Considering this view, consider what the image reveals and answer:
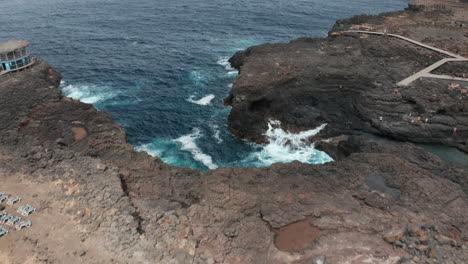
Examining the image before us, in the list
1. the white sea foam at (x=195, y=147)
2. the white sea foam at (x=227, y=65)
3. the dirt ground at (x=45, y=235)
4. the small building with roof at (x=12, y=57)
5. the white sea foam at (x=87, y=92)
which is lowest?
the white sea foam at (x=195, y=147)

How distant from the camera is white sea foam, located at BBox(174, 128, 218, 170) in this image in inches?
2437

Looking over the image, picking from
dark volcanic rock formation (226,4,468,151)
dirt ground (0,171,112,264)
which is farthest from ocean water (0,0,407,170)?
dirt ground (0,171,112,264)

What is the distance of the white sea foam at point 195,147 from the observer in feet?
203

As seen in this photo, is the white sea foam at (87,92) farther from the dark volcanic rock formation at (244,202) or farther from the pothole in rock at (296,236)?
the pothole in rock at (296,236)

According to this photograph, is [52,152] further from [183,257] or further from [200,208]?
[183,257]

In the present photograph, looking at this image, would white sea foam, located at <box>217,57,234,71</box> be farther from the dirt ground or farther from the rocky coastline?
the dirt ground

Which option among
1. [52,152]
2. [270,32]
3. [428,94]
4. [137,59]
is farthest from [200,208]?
[270,32]

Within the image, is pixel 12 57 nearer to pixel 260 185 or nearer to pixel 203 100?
pixel 203 100

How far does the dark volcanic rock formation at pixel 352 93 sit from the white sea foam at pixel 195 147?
7.51 metres

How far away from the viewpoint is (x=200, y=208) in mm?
40719

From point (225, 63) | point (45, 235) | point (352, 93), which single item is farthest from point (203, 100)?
point (45, 235)

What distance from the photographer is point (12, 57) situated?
73625mm

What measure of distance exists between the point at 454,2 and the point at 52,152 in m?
137

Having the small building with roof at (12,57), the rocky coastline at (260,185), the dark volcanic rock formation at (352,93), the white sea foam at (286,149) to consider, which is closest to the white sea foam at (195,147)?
the white sea foam at (286,149)
